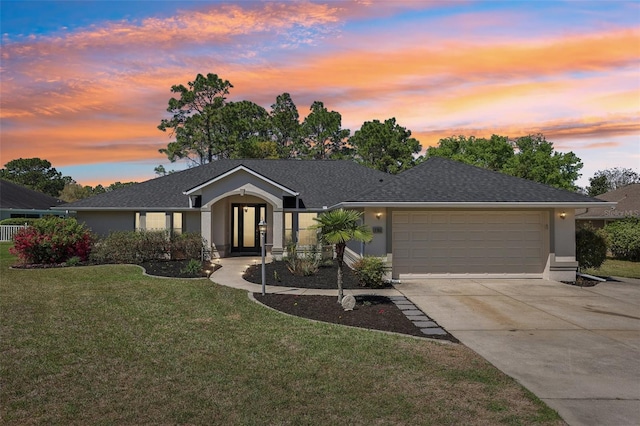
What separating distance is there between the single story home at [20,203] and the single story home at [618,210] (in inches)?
1857

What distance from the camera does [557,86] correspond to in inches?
741

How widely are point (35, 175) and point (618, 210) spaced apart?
313ft

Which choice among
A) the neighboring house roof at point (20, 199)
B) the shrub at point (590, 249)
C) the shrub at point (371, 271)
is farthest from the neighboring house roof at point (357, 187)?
the neighboring house roof at point (20, 199)

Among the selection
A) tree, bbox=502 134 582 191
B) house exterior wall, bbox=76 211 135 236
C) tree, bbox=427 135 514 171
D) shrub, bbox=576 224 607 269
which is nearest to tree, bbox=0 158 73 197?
house exterior wall, bbox=76 211 135 236

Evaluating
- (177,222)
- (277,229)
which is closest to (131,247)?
(177,222)

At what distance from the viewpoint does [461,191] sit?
15820mm

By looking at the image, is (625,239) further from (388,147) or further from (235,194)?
(388,147)

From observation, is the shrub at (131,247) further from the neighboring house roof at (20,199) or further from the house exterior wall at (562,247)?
the neighboring house roof at (20,199)

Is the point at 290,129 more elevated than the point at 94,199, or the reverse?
the point at 290,129

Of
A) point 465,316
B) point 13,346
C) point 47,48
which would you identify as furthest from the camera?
point 47,48

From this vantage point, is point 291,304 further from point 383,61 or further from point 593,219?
point 593,219

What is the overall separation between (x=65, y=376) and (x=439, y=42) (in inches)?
631

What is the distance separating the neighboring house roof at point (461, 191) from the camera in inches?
585

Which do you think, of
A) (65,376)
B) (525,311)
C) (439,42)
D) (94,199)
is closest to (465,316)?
(525,311)
